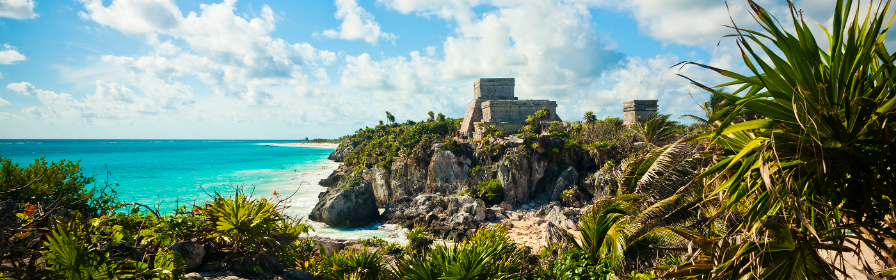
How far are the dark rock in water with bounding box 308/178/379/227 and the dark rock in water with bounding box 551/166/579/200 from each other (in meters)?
10.0

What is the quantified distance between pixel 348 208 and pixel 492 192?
311 inches

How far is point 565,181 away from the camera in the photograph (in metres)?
21.8

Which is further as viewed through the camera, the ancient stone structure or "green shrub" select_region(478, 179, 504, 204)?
the ancient stone structure

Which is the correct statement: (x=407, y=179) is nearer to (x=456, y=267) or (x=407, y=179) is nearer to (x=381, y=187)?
(x=381, y=187)

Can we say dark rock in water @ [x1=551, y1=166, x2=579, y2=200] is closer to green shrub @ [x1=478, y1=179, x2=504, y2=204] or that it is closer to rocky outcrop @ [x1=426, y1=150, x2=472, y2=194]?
green shrub @ [x1=478, y1=179, x2=504, y2=204]

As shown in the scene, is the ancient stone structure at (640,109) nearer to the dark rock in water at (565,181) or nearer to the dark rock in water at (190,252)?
the dark rock in water at (565,181)

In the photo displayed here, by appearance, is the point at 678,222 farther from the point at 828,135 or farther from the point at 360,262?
the point at 360,262

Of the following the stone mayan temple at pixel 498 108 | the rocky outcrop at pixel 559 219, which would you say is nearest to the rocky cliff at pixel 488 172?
the rocky outcrop at pixel 559 219

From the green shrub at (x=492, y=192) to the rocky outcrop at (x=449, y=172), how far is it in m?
1.94

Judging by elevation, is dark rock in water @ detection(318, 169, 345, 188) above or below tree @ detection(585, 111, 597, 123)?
below

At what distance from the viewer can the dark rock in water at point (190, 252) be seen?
412 centimetres

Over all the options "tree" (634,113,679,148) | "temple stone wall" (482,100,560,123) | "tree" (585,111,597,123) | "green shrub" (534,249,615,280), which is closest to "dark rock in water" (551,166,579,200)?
"tree" (585,111,597,123)

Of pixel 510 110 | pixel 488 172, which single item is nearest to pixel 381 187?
pixel 488 172

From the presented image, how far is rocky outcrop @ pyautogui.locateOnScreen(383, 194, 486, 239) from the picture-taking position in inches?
643
